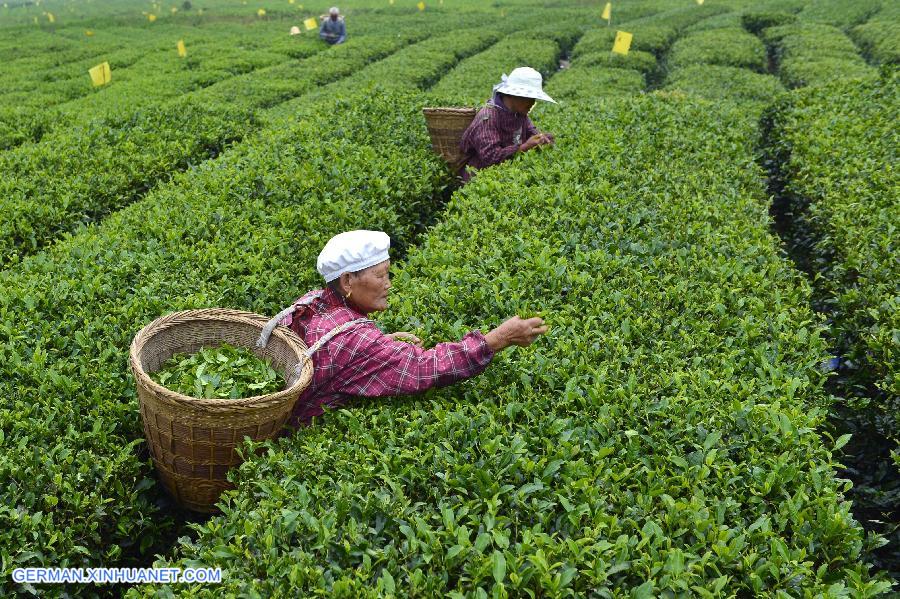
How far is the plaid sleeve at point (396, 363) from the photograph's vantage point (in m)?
3.73

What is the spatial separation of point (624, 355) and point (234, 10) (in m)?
42.2

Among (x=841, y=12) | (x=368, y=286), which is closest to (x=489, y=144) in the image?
(x=368, y=286)

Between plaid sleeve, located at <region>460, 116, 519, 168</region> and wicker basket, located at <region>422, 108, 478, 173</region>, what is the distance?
495mm

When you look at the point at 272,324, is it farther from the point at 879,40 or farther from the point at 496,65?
the point at 879,40

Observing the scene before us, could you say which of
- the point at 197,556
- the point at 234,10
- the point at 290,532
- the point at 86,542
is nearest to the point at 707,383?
the point at 290,532

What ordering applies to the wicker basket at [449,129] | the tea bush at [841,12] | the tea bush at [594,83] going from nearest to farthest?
the wicker basket at [449,129] → the tea bush at [594,83] → the tea bush at [841,12]

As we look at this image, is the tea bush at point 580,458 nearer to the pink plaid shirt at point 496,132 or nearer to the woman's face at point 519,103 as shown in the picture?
the pink plaid shirt at point 496,132

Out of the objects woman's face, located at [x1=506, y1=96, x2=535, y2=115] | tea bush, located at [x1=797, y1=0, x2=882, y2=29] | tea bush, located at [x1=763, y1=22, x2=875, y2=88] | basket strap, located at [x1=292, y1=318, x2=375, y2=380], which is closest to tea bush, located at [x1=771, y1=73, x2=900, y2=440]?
woman's face, located at [x1=506, y1=96, x2=535, y2=115]

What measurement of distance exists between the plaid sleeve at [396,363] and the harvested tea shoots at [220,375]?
429 millimetres

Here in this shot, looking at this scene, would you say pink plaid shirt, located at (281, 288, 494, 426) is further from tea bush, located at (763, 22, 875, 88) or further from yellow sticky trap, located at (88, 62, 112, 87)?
yellow sticky trap, located at (88, 62, 112, 87)

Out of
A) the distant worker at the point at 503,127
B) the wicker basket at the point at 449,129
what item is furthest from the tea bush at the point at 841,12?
the distant worker at the point at 503,127

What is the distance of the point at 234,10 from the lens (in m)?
40.8

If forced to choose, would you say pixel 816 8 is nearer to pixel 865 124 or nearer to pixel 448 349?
pixel 865 124

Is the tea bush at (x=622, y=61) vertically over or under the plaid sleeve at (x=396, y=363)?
under
